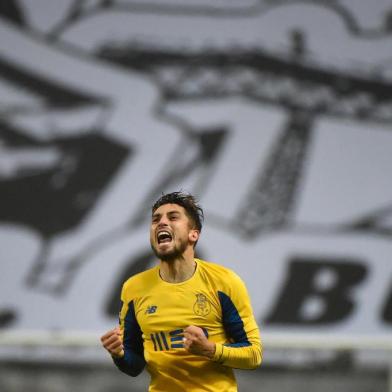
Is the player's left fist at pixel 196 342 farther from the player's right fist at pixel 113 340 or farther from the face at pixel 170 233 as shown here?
the face at pixel 170 233

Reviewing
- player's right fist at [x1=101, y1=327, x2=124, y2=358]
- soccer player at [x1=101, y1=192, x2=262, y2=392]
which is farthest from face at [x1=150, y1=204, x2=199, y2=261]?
player's right fist at [x1=101, y1=327, x2=124, y2=358]

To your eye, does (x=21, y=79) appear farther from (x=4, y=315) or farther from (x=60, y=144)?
(x=4, y=315)

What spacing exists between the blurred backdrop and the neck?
4.81 metres

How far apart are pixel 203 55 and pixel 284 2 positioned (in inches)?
45.7

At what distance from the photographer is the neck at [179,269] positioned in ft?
12.0

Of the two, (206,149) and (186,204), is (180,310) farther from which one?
(206,149)

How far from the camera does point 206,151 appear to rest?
359 inches

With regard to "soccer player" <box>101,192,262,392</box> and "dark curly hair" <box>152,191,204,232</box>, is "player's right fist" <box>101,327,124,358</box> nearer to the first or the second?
"soccer player" <box>101,192,262,392</box>

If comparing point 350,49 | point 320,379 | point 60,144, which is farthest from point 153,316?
point 350,49

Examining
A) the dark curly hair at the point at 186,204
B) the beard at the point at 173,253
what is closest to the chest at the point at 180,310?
the beard at the point at 173,253

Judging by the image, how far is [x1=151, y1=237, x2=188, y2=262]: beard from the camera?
357cm

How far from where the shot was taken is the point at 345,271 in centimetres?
882

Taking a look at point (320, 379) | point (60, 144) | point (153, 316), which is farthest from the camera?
point (60, 144)

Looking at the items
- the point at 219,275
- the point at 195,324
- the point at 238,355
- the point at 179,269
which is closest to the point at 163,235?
the point at 179,269
